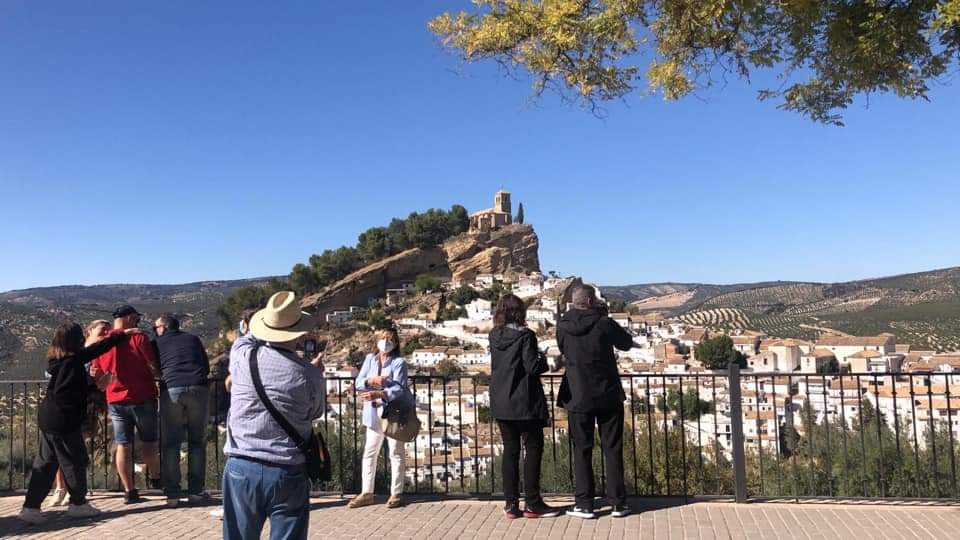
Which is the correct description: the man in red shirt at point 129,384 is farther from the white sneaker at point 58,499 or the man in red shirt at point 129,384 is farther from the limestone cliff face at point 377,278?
the limestone cliff face at point 377,278

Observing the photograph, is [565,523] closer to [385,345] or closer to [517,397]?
[517,397]

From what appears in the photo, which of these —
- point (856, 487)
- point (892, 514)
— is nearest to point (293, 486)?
point (892, 514)

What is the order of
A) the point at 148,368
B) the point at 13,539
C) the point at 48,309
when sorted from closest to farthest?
1. the point at 13,539
2. the point at 148,368
3. the point at 48,309

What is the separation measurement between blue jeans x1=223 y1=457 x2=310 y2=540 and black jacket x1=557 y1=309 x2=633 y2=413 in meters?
2.66

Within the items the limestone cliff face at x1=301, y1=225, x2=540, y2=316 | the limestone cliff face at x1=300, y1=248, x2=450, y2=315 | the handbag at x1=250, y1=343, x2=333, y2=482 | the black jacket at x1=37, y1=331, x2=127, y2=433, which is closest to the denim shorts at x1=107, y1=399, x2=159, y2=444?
the black jacket at x1=37, y1=331, x2=127, y2=433

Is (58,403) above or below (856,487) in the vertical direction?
above

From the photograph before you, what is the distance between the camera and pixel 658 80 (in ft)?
20.4

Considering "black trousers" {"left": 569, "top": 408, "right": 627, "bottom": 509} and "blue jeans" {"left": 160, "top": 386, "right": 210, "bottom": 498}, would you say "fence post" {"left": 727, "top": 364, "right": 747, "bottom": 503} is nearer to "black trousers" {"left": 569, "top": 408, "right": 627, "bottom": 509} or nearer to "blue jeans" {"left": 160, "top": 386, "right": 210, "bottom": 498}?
"black trousers" {"left": 569, "top": 408, "right": 627, "bottom": 509}

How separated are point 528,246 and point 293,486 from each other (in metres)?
119

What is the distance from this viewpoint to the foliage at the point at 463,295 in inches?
3952

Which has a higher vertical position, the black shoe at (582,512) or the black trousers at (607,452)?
the black trousers at (607,452)

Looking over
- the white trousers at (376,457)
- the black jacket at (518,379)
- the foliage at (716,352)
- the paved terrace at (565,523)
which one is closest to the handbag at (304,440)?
the paved terrace at (565,523)

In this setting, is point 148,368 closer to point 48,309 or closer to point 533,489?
point 533,489

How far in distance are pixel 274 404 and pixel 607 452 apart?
317 centimetres
